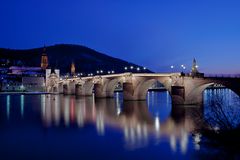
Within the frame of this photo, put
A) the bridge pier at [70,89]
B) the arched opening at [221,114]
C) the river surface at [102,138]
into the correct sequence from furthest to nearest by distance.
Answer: the bridge pier at [70,89] < the arched opening at [221,114] < the river surface at [102,138]

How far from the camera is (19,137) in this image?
64.3 ft

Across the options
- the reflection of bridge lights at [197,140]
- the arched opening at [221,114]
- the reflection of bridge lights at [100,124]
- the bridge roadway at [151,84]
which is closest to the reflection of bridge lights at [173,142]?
the reflection of bridge lights at [197,140]

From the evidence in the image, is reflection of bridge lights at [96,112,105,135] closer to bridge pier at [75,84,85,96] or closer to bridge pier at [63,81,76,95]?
bridge pier at [75,84,85,96]

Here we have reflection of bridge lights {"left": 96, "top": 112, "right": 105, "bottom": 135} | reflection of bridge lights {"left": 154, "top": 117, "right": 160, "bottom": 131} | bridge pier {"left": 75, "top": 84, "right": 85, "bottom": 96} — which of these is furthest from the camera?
bridge pier {"left": 75, "top": 84, "right": 85, "bottom": 96}

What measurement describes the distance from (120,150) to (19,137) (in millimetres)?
6539

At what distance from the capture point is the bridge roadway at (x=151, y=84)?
33.3 m

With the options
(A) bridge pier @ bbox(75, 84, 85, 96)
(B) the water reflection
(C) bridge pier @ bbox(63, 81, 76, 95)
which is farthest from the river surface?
(C) bridge pier @ bbox(63, 81, 76, 95)

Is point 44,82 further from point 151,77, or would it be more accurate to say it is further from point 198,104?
point 198,104

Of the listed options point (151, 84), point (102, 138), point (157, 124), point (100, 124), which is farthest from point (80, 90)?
point (102, 138)

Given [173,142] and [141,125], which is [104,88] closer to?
[141,125]

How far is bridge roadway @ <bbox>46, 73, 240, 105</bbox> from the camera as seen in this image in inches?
1313

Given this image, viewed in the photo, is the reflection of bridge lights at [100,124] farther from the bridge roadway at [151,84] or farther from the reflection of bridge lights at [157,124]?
the bridge roadway at [151,84]

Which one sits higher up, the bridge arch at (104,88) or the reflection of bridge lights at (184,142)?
the bridge arch at (104,88)

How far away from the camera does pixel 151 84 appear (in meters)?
47.3
